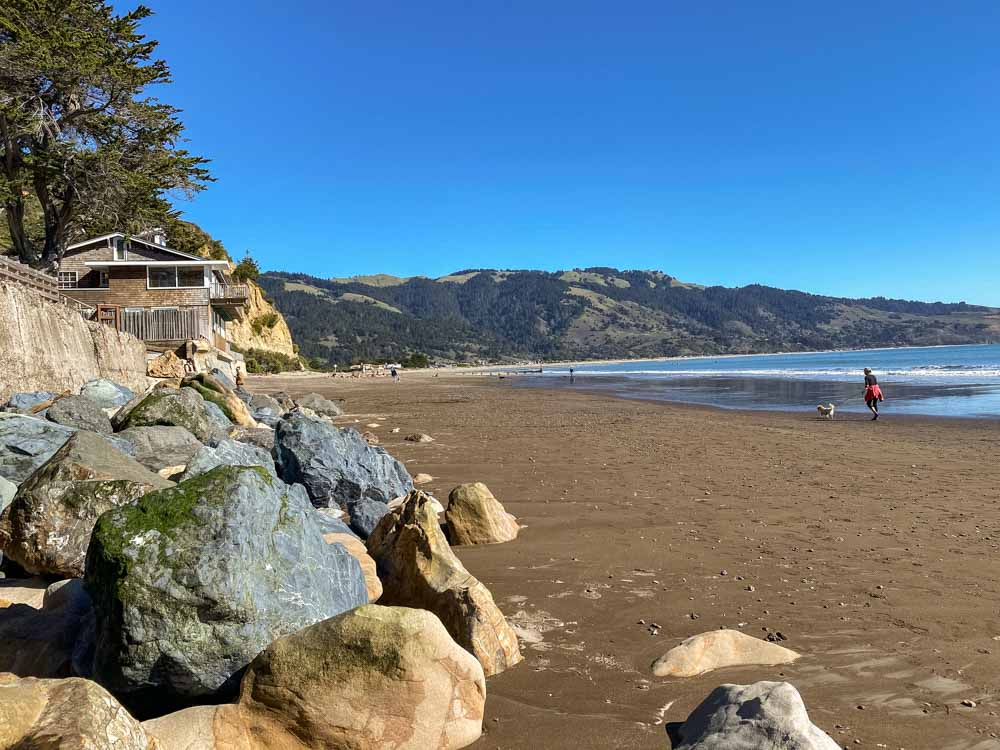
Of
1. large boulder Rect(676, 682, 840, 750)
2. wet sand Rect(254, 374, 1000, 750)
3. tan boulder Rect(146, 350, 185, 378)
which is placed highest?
tan boulder Rect(146, 350, 185, 378)

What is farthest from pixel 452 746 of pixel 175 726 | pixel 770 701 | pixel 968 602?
pixel 968 602

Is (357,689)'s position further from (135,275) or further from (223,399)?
(135,275)

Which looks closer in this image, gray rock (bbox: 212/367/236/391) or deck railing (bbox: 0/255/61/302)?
deck railing (bbox: 0/255/61/302)

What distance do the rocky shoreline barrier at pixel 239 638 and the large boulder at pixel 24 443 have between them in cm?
184

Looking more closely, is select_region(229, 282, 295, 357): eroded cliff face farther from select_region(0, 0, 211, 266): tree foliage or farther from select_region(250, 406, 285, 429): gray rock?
select_region(250, 406, 285, 429): gray rock

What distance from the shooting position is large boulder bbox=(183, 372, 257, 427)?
12.6 metres

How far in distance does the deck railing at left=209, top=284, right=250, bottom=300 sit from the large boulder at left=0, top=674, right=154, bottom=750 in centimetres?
3514

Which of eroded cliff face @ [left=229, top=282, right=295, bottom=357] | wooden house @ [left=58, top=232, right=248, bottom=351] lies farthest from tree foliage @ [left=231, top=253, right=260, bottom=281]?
wooden house @ [left=58, top=232, right=248, bottom=351]

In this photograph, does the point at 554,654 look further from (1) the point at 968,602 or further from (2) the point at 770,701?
(1) the point at 968,602

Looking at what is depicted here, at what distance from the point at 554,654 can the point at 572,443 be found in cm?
990

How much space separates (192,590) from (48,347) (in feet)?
41.4

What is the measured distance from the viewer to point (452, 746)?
3236 mm

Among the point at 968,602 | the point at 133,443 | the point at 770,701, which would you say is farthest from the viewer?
the point at 133,443

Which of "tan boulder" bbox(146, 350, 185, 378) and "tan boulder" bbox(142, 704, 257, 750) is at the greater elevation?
"tan boulder" bbox(146, 350, 185, 378)
